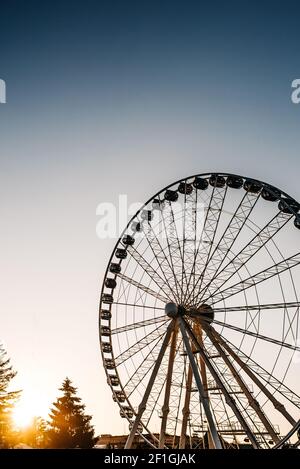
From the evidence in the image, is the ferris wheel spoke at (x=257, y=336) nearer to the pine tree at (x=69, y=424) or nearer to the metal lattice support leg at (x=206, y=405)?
the metal lattice support leg at (x=206, y=405)

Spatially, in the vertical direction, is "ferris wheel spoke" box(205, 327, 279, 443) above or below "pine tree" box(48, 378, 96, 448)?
above

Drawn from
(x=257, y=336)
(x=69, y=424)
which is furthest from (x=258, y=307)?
(x=69, y=424)

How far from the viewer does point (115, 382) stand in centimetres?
2273

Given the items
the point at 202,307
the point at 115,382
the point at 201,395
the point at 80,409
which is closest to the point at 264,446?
the point at 201,395

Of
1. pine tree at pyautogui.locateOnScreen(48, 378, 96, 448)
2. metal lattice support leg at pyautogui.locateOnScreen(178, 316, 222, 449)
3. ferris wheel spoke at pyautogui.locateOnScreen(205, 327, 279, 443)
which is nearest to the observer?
metal lattice support leg at pyautogui.locateOnScreen(178, 316, 222, 449)

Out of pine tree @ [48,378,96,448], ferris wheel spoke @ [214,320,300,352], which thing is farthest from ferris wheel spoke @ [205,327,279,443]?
pine tree @ [48,378,96,448]

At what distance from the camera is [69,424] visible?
35.7 m

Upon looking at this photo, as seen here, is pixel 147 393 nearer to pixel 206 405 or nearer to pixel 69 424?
pixel 206 405

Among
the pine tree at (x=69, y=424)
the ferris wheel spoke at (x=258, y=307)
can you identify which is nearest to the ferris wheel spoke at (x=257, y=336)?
the ferris wheel spoke at (x=258, y=307)

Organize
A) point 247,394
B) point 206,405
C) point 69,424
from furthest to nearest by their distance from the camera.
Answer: point 69,424 < point 247,394 < point 206,405

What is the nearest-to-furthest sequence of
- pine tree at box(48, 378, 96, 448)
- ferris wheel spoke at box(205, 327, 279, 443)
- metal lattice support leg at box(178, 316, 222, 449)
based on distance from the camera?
metal lattice support leg at box(178, 316, 222, 449), ferris wheel spoke at box(205, 327, 279, 443), pine tree at box(48, 378, 96, 448)

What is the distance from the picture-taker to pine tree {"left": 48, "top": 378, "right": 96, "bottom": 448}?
33969mm

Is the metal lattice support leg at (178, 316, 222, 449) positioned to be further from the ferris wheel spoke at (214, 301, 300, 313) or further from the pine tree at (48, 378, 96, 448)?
the pine tree at (48, 378, 96, 448)
